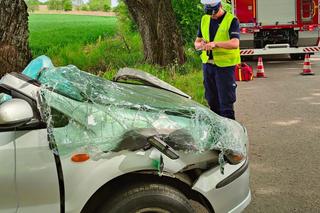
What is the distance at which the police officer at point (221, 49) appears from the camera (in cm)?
567

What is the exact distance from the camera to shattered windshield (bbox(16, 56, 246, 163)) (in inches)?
121

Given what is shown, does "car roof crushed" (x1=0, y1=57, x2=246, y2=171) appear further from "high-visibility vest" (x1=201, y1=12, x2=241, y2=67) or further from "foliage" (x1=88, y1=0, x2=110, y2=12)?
"foliage" (x1=88, y1=0, x2=110, y2=12)

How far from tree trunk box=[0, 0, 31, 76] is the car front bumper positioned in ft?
13.8

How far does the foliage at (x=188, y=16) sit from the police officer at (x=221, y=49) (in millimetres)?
10234

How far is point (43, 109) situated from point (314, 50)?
1244 centimetres

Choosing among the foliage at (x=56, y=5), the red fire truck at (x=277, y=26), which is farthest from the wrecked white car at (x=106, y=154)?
the foliage at (x=56, y=5)

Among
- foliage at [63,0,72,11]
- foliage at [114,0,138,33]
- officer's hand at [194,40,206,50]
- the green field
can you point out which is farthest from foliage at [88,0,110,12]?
officer's hand at [194,40,206,50]

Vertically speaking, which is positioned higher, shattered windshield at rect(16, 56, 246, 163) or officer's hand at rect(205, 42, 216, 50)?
officer's hand at rect(205, 42, 216, 50)

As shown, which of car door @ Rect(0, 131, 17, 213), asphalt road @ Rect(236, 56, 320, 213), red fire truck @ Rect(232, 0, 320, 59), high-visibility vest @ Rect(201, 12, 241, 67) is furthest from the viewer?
red fire truck @ Rect(232, 0, 320, 59)

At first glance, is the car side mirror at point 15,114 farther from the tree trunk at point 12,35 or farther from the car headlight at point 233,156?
the tree trunk at point 12,35

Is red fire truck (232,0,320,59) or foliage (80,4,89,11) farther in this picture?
foliage (80,4,89,11)

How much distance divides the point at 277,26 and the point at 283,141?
901cm

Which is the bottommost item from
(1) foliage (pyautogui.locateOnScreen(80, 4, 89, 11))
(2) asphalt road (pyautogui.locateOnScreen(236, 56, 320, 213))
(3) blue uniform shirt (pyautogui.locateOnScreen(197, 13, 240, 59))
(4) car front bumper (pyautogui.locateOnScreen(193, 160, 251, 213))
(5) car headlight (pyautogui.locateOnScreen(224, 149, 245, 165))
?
(2) asphalt road (pyautogui.locateOnScreen(236, 56, 320, 213))

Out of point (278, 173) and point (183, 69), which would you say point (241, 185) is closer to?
point (278, 173)
